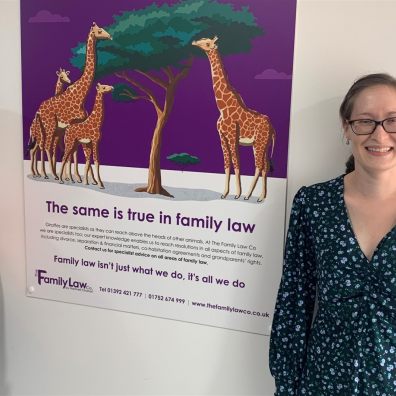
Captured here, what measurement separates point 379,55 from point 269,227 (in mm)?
524

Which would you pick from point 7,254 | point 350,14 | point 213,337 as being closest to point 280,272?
point 213,337

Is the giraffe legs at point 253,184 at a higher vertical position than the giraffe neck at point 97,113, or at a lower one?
lower

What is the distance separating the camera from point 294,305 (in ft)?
3.94

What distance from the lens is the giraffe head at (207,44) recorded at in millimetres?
1267

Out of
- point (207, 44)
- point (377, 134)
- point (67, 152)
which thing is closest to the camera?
point (377, 134)

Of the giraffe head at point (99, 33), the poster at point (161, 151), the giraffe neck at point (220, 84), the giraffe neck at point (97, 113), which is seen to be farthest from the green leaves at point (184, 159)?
the giraffe head at point (99, 33)

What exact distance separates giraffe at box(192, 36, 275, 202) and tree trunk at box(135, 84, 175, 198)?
141mm

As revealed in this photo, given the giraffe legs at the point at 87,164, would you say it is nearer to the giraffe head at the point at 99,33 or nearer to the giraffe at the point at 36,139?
the giraffe at the point at 36,139

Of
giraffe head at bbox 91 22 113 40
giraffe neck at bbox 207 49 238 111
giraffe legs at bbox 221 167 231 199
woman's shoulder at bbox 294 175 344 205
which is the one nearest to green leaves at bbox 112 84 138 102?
giraffe head at bbox 91 22 113 40

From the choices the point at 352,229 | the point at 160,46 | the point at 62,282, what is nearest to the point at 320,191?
the point at 352,229

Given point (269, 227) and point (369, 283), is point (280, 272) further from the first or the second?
point (369, 283)

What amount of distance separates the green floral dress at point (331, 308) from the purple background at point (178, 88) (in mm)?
206

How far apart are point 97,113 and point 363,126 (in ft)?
2.59

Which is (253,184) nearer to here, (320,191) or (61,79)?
(320,191)
